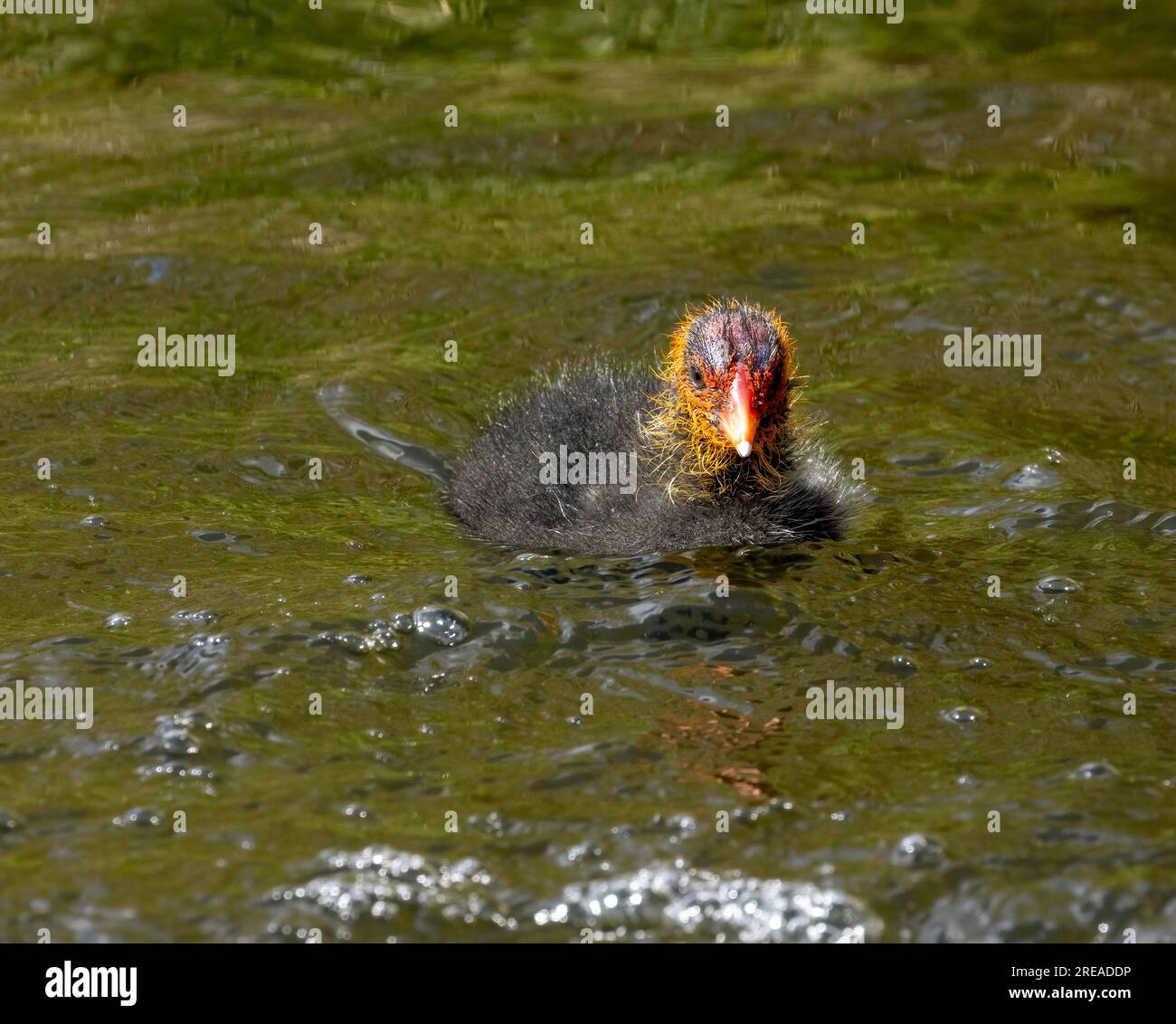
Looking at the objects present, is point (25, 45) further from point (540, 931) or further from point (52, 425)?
point (540, 931)

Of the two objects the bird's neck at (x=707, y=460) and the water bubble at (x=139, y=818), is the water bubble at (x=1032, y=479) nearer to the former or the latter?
the bird's neck at (x=707, y=460)

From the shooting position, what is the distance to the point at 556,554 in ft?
21.9

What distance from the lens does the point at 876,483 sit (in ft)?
25.2

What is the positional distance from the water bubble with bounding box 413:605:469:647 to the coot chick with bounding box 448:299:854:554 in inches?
41.3

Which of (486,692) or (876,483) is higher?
(876,483)

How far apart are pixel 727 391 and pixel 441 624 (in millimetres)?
1666

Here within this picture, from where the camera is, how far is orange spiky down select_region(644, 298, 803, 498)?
6.73m

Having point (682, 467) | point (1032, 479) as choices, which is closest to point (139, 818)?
point (682, 467)

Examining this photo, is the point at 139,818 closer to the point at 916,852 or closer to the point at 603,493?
the point at 916,852

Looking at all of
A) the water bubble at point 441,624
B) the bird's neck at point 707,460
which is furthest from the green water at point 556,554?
the bird's neck at point 707,460

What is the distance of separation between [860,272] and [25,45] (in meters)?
7.17

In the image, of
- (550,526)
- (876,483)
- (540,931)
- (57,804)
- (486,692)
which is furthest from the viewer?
(876,483)

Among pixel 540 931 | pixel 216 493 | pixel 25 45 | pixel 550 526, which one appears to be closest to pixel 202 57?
pixel 25 45

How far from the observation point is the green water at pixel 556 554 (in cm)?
445
